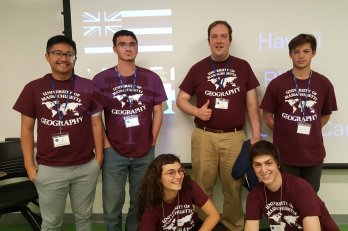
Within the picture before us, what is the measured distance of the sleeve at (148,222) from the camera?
1843mm

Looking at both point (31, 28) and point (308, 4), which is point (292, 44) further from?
point (31, 28)

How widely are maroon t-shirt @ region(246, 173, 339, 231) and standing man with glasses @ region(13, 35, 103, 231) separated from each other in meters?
1.08

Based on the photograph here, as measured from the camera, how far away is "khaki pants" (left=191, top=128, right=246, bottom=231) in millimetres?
2521

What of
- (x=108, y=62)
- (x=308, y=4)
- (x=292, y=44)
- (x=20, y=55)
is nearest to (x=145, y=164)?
(x=108, y=62)

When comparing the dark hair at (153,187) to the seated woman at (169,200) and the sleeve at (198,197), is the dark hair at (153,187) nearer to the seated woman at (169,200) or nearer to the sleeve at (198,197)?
the seated woman at (169,200)

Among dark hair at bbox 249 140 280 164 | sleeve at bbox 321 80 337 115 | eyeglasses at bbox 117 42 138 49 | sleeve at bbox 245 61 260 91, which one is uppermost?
eyeglasses at bbox 117 42 138 49

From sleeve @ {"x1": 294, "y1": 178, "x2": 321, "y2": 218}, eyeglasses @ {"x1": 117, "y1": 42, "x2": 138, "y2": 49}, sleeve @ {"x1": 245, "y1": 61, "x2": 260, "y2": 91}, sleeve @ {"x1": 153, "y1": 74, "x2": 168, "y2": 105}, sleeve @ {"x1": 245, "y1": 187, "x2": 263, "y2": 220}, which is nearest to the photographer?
sleeve @ {"x1": 294, "y1": 178, "x2": 321, "y2": 218}

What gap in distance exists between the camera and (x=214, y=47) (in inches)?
96.2

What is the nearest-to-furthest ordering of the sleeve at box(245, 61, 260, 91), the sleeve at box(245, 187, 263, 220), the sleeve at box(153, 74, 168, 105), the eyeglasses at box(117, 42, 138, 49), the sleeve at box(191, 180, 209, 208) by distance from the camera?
1. the sleeve at box(245, 187, 263, 220)
2. the sleeve at box(191, 180, 209, 208)
3. the eyeglasses at box(117, 42, 138, 49)
4. the sleeve at box(153, 74, 168, 105)
5. the sleeve at box(245, 61, 260, 91)

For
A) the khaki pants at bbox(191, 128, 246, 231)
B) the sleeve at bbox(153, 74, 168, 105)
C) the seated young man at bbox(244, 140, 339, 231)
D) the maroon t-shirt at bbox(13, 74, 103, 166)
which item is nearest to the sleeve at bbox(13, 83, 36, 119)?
the maroon t-shirt at bbox(13, 74, 103, 166)

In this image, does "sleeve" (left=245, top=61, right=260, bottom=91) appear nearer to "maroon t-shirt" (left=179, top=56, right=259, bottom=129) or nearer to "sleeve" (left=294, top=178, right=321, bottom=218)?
"maroon t-shirt" (left=179, top=56, right=259, bottom=129)

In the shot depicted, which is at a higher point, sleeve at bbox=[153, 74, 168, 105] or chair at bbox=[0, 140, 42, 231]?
sleeve at bbox=[153, 74, 168, 105]

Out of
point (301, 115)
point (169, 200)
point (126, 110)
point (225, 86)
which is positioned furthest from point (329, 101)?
point (126, 110)

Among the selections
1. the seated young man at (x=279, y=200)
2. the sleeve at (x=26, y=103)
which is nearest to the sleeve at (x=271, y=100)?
the seated young man at (x=279, y=200)
